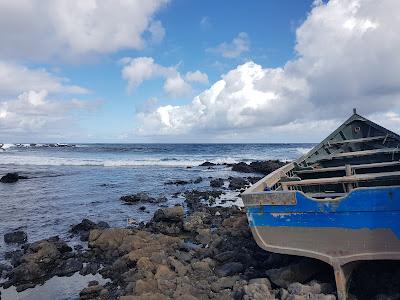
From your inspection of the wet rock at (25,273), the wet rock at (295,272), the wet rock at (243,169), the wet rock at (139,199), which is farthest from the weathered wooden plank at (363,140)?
the wet rock at (243,169)

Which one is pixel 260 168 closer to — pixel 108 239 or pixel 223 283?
pixel 108 239

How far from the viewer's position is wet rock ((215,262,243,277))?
24.7 ft

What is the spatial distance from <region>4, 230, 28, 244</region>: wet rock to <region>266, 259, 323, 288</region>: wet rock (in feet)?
28.6

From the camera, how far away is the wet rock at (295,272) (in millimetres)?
6445

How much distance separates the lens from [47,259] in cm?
970

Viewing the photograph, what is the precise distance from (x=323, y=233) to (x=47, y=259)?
23.8 ft

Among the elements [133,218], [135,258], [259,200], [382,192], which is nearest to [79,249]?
[135,258]

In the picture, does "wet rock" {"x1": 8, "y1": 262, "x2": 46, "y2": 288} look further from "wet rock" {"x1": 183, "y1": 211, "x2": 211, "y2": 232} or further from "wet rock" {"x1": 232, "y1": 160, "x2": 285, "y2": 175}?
"wet rock" {"x1": 232, "y1": 160, "x2": 285, "y2": 175}

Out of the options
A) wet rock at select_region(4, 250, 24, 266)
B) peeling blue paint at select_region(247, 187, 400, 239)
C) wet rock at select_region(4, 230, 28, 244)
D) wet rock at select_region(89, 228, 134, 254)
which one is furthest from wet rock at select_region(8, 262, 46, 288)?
peeling blue paint at select_region(247, 187, 400, 239)

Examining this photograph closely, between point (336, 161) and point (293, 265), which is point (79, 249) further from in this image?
point (336, 161)

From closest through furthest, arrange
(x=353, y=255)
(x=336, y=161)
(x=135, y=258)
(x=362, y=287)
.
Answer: (x=353, y=255), (x=362, y=287), (x=135, y=258), (x=336, y=161)

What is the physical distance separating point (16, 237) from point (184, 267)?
694cm

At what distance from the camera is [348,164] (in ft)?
32.2

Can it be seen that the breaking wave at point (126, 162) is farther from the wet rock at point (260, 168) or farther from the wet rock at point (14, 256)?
the wet rock at point (14, 256)
